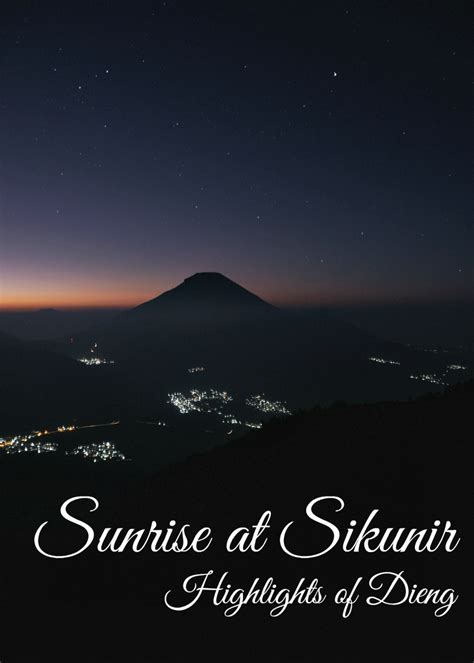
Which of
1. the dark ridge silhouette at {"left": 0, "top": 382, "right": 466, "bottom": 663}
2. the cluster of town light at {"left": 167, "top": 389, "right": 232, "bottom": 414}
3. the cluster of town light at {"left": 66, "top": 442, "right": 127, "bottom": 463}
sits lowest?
the cluster of town light at {"left": 167, "top": 389, "right": 232, "bottom": 414}

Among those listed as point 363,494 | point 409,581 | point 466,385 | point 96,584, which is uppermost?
point 466,385

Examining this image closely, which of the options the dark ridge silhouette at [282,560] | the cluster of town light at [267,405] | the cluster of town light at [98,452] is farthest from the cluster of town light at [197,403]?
the dark ridge silhouette at [282,560]

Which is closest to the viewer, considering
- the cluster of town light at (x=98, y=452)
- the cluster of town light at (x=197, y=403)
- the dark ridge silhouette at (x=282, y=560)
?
the dark ridge silhouette at (x=282, y=560)

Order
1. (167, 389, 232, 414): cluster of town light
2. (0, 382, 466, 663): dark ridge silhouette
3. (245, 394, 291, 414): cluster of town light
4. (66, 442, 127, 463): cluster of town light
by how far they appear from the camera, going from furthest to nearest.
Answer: (245, 394, 291, 414): cluster of town light → (167, 389, 232, 414): cluster of town light → (66, 442, 127, 463): cluster of town light → (0, 382, 466, 663): dark ridge silhouette

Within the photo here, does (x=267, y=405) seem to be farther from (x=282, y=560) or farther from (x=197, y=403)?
(x=282, y=560)

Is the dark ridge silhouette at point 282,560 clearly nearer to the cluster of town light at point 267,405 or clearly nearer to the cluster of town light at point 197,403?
the cluster of town light at point 197,403

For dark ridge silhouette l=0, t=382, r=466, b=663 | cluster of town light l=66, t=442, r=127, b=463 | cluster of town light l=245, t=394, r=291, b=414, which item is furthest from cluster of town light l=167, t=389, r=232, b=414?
dark ridge silhouette l=0, t=382, r=466, b=663

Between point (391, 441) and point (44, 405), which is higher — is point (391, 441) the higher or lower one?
the higher one

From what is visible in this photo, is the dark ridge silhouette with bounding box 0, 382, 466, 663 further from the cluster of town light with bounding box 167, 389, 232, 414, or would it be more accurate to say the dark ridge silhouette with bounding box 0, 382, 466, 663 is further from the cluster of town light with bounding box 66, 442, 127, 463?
the cluster of town light with bounding box 167, 389, 232, 414

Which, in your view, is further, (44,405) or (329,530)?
(44,405)

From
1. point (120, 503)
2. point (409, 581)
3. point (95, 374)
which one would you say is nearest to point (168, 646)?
point (409, 581)

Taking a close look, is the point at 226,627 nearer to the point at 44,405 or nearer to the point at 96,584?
the point at 96,584
